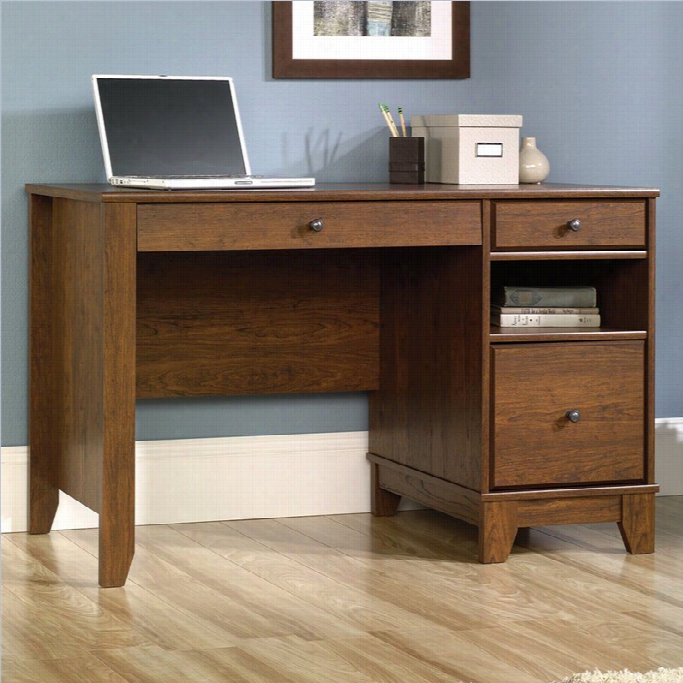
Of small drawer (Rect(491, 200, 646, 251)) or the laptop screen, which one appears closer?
small drawer (Rect(491, 200, 646, 251))

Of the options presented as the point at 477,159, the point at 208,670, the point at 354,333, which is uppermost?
the point at 477,159

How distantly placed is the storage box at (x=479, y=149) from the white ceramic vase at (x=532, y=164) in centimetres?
9

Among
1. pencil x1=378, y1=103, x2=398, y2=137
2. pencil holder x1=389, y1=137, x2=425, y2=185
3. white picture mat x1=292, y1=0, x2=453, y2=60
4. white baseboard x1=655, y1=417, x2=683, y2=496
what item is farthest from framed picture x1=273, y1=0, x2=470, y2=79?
white baseboard x1=655, y1=417, x2=683, y2=496

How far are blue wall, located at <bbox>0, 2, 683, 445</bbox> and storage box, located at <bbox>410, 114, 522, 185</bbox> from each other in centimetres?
26

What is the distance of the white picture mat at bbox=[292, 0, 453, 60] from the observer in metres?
2.82

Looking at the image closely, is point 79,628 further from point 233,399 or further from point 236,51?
point 236,51

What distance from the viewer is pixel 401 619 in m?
2.11

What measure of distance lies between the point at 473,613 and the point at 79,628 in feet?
2.15

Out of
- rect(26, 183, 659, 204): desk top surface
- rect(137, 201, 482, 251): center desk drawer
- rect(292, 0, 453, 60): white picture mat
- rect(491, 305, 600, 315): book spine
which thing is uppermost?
rect(292, 0, 453, 60): white picture mat

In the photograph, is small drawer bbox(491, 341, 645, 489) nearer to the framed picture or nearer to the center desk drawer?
the center desk drawer

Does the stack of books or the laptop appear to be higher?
the laptop

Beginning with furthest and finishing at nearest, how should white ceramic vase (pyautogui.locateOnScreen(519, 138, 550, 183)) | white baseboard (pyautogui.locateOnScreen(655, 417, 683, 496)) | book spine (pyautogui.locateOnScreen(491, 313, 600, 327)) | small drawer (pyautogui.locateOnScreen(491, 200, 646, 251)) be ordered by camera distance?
white baseboard (pyautogui.locateOnScreen(655, 417, 683, 496)) → white ceramic vase (pyautogui.locateOnScreen(519, 138, 550, 183)) → book spine (pyautogui.locateOnScreen(491, 313, 600, 327)) → small drawer (pyautogui.locateOnScreen(491, 200, 646, 251))

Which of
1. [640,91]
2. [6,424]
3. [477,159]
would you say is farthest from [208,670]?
[640,91]

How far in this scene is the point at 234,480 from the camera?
113 inches
